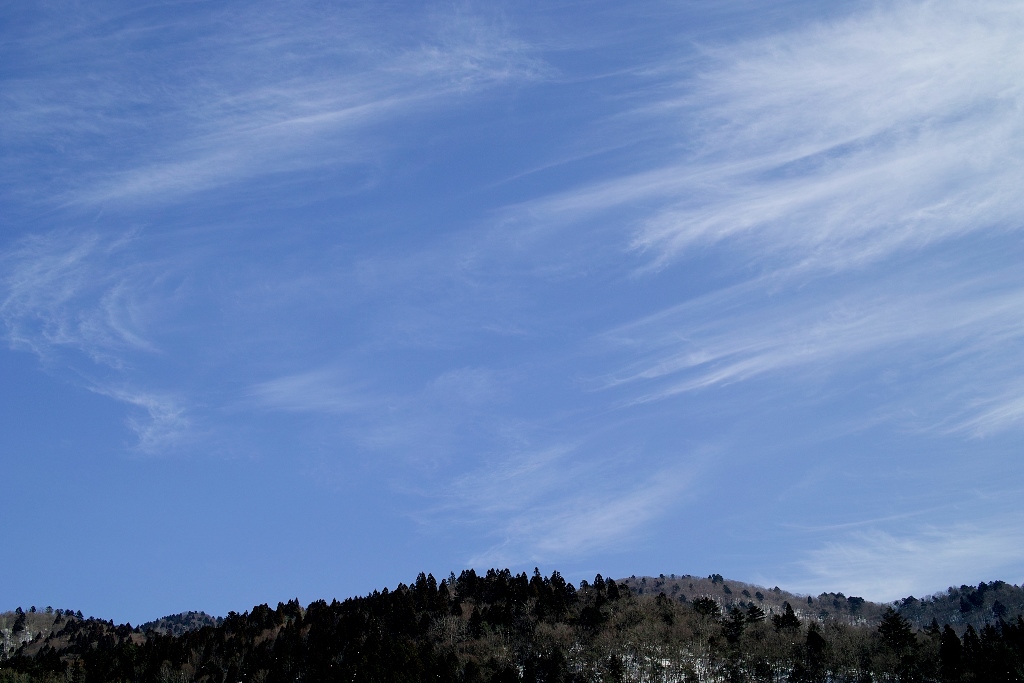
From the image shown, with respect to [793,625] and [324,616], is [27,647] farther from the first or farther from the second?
[793,625]

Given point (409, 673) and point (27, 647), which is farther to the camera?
point (27, 647)

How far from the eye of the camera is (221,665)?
10725 cm

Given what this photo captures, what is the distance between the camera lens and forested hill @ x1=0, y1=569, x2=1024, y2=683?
300ft

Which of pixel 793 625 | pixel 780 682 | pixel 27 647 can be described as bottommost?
pixel 780 682

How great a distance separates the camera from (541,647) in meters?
97.4

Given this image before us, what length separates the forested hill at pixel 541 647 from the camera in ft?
300

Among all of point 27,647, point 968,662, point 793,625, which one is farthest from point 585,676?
point 27,647

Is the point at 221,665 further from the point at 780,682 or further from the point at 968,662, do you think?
the point at 968,662

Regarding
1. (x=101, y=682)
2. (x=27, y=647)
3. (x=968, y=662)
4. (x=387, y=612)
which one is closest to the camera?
(x=968, y=662)

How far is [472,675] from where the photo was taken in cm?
9144

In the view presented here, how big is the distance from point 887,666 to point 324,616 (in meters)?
67.5

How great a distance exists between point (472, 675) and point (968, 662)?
48175 millimetres

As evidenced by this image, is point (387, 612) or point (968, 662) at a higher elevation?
point (387, 612)

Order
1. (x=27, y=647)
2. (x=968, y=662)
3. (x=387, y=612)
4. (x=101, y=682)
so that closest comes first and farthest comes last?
1. (x=968, y=662)
2. (x=101, y=682)
3. (x=387, y=612)
4. (x=27, y=647)
